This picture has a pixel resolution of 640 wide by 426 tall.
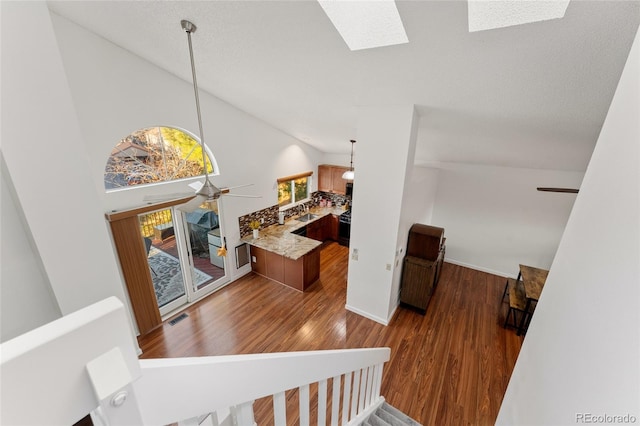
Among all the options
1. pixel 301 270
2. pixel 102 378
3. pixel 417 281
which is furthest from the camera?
pixel 301 270

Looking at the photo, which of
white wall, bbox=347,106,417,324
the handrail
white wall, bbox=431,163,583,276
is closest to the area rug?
white wall, bbox=347,106,417,324

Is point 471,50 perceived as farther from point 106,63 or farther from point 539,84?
point 106,63

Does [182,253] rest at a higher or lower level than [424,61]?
lower

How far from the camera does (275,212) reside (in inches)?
239

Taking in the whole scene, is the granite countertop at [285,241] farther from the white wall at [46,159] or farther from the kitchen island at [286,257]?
the white wall at [46,159]

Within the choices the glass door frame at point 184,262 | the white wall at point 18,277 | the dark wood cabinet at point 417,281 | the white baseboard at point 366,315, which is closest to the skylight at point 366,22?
the white wall at point 18,277

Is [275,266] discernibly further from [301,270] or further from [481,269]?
[481,269]

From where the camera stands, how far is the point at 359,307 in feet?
14.5

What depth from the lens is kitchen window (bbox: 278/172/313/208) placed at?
20.8 ft

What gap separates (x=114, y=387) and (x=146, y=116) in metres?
4.01

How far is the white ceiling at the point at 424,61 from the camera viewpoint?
1715 millimetres

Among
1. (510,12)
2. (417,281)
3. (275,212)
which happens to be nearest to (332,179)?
(275,212)

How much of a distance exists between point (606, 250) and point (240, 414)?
1.21 m

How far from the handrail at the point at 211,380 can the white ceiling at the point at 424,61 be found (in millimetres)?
2114
